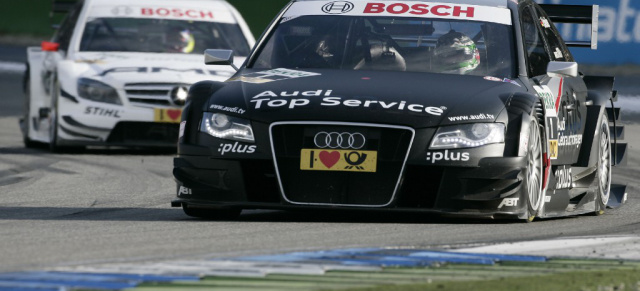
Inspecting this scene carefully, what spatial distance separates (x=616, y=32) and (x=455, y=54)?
11.9 metres

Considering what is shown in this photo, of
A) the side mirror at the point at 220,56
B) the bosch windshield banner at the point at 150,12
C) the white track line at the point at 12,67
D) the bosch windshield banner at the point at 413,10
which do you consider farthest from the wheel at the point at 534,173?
the white track line at the point at 12,67

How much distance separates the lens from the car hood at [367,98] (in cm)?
720

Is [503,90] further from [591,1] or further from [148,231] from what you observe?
[591,1]

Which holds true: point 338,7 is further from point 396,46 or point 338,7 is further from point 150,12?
point 150,12

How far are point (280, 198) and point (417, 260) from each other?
5.96 ft

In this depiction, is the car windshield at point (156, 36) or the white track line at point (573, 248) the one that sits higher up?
the white track line at point (573, 248)

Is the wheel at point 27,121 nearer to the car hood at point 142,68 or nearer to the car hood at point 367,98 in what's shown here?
the car hood at point 142,68

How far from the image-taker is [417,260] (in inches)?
218

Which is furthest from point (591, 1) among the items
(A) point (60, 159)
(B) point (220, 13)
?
(A) point (60, 159)

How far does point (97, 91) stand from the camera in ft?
44.4

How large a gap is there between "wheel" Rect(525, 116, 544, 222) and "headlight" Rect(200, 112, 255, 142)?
1401 millimetres

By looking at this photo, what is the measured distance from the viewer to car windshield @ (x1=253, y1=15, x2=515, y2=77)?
324 inches

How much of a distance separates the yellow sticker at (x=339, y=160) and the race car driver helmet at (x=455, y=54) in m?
1.19

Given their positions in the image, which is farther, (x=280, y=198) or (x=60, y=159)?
(x=60, y=159)
